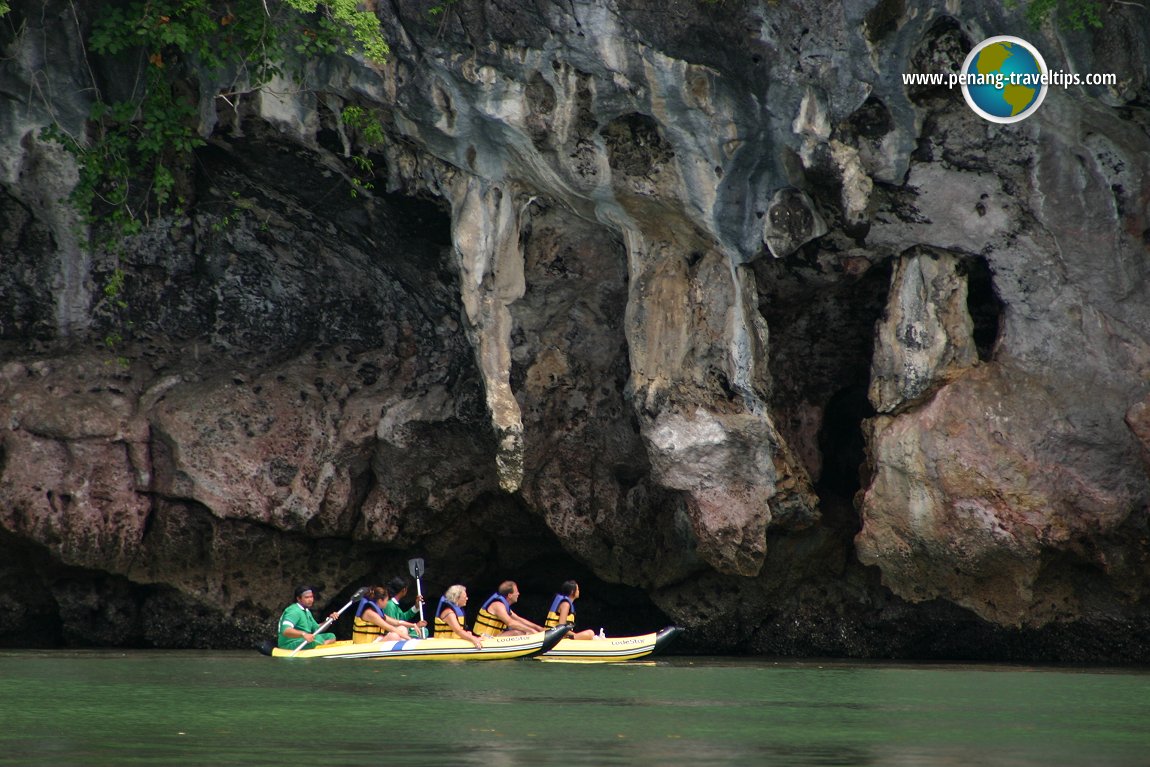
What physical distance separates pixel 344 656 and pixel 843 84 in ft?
27.9

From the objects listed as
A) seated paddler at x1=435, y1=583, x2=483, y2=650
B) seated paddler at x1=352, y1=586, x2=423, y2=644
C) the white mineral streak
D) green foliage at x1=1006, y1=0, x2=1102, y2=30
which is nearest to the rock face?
the white mineral streak

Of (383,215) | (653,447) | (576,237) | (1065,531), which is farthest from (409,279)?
(1065,531)

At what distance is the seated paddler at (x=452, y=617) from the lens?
17391mm

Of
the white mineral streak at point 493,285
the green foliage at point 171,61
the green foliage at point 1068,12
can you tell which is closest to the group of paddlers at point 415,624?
the white mineral streak at point 493,285

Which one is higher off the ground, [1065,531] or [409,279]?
[409,279]

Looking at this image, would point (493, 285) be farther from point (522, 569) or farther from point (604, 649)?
point (522, 569)

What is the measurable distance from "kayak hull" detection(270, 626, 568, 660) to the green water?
1.45 meters

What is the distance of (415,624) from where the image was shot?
61.1 ft

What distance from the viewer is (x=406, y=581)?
68.4ft

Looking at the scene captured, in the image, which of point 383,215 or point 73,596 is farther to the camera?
point 73,596

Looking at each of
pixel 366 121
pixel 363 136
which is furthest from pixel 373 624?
pixel 366 121

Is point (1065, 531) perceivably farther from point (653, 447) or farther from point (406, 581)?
point (406, 581)

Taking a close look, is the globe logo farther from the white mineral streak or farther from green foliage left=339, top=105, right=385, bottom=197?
green foliage left=339, top=105, right=385, bottom=197

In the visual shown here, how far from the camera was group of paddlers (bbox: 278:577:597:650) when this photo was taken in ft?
57.5
